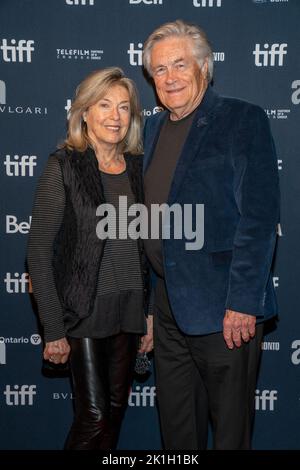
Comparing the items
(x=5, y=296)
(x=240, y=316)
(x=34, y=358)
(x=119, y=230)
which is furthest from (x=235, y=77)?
(x=34, y=358)

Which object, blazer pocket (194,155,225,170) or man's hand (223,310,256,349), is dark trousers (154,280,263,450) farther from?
blazer pocket (194,155,225,170)

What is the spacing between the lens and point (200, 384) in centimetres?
214

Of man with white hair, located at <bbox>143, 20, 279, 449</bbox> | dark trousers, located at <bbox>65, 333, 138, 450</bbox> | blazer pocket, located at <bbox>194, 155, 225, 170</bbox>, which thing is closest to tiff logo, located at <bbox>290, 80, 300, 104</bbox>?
man with white hair, located at <bbox>143, 20, 279, 449</bbox>

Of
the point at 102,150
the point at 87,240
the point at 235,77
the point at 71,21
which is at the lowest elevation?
the point at 87,240

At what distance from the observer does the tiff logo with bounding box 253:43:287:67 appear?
251cm

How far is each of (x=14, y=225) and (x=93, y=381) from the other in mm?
1090

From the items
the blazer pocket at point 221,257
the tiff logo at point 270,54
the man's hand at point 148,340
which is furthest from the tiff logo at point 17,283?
the tiff logo at point 270,54

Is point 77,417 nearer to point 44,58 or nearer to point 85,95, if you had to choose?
point 85,95

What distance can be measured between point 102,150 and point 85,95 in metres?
0.23

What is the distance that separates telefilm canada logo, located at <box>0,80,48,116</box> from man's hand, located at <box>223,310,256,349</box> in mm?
1507

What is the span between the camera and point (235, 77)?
255cm

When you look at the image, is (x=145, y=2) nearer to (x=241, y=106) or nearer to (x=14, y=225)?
(x=241, y=106)

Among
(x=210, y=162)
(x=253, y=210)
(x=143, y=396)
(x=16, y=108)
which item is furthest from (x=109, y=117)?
(x=143, y=396)

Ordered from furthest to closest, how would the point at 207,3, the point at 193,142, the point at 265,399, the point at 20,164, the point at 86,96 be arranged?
the point at 265,399 < the point at 20,164 < the point at 207,3 < the point at 86,96 < the point at 193,142
